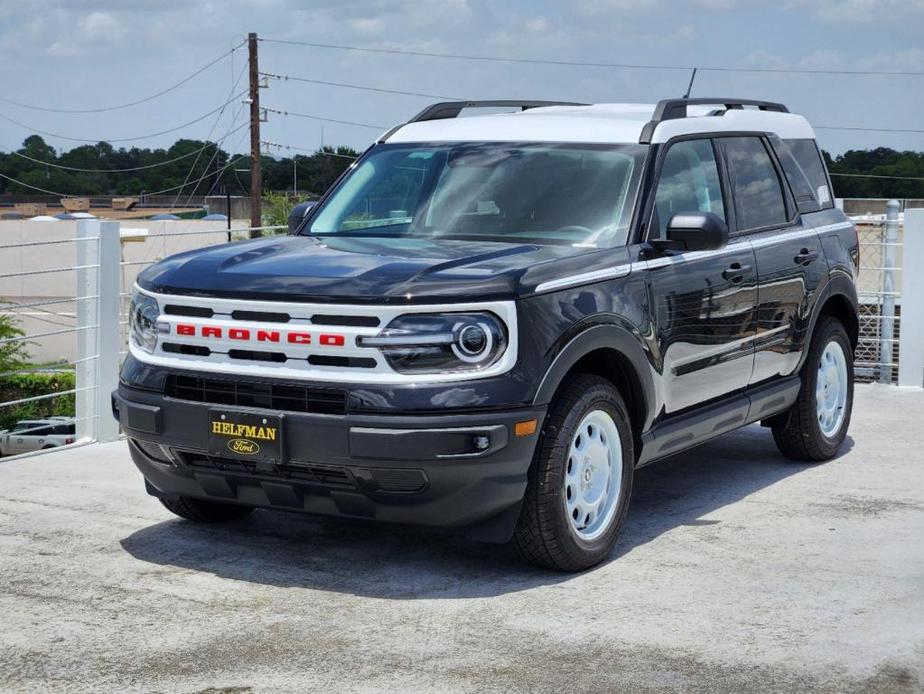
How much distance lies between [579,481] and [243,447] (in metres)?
1.37

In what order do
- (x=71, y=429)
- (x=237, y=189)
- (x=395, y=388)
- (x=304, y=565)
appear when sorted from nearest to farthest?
(x=395, y=388) → (x=304, y=565) → (x=71, y=429) → (x=237, y=189)

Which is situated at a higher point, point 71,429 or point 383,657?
point 383,657

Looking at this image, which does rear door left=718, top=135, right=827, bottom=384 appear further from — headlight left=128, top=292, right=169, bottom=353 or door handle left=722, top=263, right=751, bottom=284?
headlight left=128, top=292, right=169, bottom=353

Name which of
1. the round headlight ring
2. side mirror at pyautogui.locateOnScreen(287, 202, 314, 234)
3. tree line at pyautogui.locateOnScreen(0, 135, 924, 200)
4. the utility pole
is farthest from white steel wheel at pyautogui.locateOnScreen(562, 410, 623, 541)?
tree line at pyautogui.locateOnScreen(0, 135, 924, 200)

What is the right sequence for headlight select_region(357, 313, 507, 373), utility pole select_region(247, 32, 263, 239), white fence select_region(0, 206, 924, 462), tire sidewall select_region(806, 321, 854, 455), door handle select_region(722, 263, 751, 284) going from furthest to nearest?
utility pole select_region(247, 32, 263, 239), white fence select_region(0, 206, 924, 462), tire sidewall select_region(806, 321, 854, 455), door handle select_region(722, 263, 751, 284), headlight select_region(357, 313, 507, 373)

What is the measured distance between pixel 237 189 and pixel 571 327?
113465 mm

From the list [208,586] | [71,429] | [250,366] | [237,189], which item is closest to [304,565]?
[208,586]

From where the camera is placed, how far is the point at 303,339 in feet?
18.2

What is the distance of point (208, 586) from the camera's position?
5.87 metres

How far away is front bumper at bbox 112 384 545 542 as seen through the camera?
545 cm

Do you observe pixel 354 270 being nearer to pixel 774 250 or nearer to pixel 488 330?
pixel 488 330

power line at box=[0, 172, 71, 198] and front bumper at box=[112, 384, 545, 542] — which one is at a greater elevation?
power line at box=[0, 172, 71, 198]

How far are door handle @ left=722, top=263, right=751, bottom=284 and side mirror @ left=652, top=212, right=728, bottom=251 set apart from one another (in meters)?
0.59

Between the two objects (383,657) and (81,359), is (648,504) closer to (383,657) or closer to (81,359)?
(383,657)
